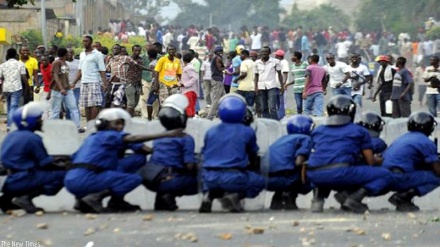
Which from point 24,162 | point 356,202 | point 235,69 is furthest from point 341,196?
point 235,69

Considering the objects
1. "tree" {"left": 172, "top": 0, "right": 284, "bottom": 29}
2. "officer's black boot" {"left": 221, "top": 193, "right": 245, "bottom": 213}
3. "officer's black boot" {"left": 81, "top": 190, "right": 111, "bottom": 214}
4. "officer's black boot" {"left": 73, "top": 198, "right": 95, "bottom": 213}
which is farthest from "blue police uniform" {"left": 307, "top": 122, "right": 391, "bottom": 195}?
"tree" {"left": 172, "top": 0, "right": 284, "bottom": 29}

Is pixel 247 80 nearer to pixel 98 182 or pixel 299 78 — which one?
pixel 299 78

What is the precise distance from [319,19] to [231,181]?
288ft

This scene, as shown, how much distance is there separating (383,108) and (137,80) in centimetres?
480

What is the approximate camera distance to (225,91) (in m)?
28.6

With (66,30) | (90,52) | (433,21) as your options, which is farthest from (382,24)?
(90,52)

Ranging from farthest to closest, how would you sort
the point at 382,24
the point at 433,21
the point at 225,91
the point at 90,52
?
the point at 382,24 → the point at 433,21 → the point at 225,91 → the point at 90,52

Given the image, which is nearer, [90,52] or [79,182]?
[79,182]

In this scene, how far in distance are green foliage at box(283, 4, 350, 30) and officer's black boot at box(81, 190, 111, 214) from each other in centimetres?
8431

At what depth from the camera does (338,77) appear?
86.6ft

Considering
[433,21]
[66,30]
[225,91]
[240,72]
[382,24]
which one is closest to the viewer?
[240,72]

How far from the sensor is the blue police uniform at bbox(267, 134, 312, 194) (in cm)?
1446

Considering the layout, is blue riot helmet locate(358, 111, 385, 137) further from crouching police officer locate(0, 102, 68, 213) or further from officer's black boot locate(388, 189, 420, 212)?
crouching police officer locate(0, 102, 68, 213)

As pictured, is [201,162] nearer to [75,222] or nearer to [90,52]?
[75,222]
